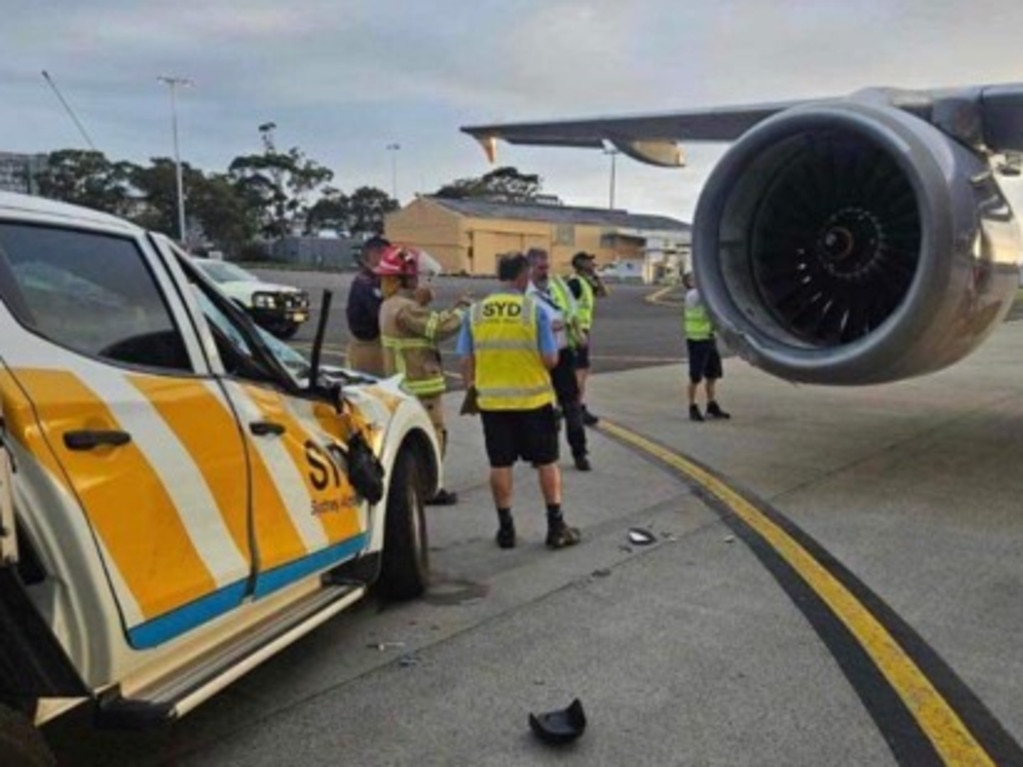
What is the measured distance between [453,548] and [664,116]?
5457 mm

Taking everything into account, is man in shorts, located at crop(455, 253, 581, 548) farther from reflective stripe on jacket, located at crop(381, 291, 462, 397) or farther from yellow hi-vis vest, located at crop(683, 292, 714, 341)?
yellow hi-vis vest, located at crop(683, 292, 714, 341)

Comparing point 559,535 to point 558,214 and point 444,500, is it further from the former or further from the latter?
point 558,214

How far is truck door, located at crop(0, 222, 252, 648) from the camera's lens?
2492mm

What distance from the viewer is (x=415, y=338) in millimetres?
6645

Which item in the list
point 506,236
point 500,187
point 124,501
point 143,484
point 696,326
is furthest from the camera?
point 500,187

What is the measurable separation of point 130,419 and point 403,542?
7.34 feet

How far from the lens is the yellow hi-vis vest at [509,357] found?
575 centimetres

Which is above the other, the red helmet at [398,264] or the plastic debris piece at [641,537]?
the red helmet at [398,264]

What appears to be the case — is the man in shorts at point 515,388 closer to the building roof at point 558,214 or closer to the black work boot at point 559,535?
the black work boot at point 559,535

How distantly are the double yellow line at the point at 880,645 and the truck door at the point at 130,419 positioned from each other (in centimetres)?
238

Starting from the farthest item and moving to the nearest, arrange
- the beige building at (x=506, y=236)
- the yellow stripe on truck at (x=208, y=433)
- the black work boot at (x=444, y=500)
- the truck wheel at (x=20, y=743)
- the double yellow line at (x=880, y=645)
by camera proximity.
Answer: the beige building at (x=506, y=236)
the black work boot at (x=444, y=500)
the double yellow line at (x=880, y=645)
the yellow stripe on truck at (x=208, y=433)
the truck wheel at (x=20, y=743)

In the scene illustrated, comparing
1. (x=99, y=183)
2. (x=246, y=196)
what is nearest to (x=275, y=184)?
(x=246, y=196)

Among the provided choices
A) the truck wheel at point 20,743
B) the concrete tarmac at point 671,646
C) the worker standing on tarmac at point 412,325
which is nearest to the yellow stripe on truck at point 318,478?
the concrete tarmac at point 671,646

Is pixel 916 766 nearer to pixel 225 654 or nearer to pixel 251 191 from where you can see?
pixel 225 654
